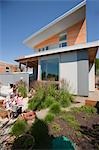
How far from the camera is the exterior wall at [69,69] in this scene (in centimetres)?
1402

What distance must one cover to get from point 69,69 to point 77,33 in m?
5.97

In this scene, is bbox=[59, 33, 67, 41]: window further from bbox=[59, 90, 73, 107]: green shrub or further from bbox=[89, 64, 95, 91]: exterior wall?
bbox=[59, 90, 73, 107]: green shrub

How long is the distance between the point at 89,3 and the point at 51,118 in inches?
480

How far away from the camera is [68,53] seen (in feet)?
48.1

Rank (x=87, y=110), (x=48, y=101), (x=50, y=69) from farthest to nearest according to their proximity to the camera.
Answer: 1. (x=50, y=69)
2. (x=48, y=101)
3. (x=87, y=110)

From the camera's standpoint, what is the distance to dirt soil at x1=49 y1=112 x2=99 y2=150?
15.6ft

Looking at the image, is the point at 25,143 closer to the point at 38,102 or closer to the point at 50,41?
the point at 38,102

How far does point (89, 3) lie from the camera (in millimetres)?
15375

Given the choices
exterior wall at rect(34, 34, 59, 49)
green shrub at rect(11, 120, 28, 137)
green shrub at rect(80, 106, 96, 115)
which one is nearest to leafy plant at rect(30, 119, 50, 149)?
green shrub at rect(11, 120, 28, 137)

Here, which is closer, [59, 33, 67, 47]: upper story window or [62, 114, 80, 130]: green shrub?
[62, 114, 80, 130]: green shrub

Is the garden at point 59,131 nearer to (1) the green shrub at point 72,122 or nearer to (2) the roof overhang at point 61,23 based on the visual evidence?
(1) the green shrub at point 72,122

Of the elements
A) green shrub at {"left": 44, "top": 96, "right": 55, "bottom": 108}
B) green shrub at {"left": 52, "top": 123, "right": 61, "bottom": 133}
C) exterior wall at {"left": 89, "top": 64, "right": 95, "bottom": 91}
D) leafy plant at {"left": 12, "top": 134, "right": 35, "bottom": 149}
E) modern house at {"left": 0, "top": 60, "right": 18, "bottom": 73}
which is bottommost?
leafy plant at {"left": 12, "top": 134, "right": 35, "bottom": 149}

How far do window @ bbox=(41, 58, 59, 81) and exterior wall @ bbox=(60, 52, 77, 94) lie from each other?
66 cm

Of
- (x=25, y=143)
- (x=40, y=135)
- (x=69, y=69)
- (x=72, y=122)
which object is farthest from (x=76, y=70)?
(x=25, y=143)
